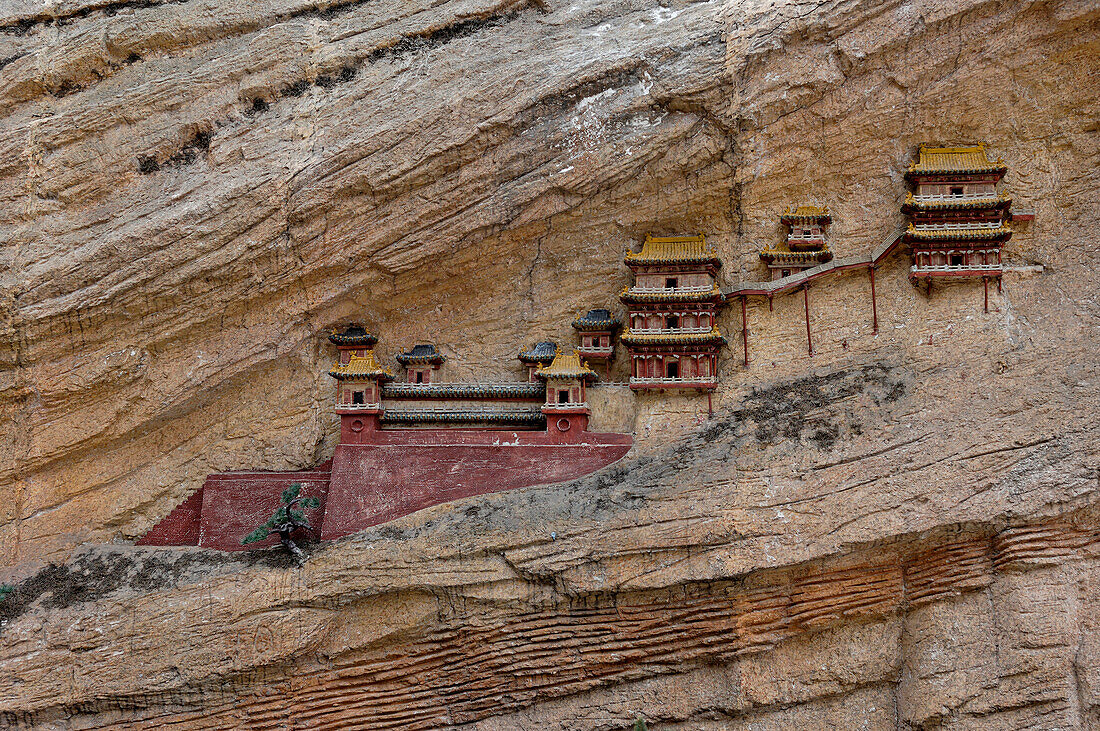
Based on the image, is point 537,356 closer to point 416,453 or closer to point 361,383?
point 416,453

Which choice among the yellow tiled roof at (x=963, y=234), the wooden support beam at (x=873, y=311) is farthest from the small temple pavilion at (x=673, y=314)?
the yellow tiled roof at (x=963, y=234)

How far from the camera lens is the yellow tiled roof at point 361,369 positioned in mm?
25406

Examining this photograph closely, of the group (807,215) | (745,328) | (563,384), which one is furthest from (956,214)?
(563,384)

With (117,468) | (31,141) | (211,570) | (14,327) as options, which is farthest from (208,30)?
(211,570)

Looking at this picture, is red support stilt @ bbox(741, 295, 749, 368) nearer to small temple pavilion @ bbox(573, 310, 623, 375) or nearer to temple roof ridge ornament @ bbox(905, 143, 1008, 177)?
small temple pavilion @ bbox(573, 310, 623, 375)

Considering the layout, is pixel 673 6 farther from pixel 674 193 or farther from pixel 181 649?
pixel 181 649

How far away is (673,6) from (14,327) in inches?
770

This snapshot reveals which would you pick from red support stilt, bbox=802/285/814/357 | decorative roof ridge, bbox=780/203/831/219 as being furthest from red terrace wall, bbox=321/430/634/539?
decorative roof ridge, bbox=780/203/831/219

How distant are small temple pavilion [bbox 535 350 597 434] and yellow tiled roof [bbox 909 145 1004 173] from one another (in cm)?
1010

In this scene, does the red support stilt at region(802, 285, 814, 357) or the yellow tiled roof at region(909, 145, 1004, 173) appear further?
the yellow tiled roof at region(909, 145, 1004, 173)

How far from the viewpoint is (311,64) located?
27.7m

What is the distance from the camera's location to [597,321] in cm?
2634

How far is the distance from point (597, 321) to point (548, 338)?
1608 millimetres

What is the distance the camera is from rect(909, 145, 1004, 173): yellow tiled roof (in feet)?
83.1
